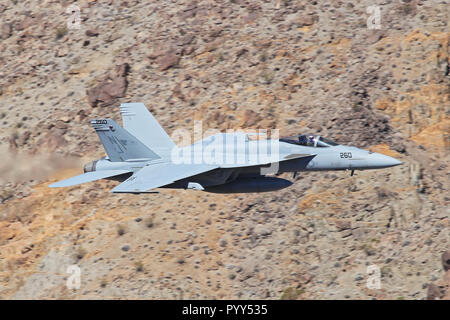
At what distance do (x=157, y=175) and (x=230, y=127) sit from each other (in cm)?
900

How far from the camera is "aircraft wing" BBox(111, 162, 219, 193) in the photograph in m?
24.0

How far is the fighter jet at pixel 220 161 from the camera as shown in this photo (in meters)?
25.5

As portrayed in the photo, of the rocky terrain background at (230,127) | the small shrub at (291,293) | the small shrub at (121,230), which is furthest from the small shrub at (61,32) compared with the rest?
the small shrub at (291,293)

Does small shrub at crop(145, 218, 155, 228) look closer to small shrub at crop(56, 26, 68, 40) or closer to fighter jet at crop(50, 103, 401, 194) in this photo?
fighter jet at crop(50, 103, 401, 194)

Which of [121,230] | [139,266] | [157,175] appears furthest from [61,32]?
[157,175]

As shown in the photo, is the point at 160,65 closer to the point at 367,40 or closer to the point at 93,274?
the point at 367,40

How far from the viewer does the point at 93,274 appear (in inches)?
1147

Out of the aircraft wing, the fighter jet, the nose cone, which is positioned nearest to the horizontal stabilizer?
the fighter jet

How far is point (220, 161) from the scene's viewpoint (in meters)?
25.9

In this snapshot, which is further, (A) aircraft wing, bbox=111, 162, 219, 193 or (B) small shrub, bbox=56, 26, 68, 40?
(B) small shrub, bbox=56, 26, 68, 40

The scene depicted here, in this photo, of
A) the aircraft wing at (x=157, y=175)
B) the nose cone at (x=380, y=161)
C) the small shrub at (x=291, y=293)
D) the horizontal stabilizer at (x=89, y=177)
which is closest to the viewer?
the aircraft wing at (x=157, y=175)

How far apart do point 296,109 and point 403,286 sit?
396 inches

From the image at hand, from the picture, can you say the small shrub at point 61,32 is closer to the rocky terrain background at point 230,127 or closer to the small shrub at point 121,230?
the rocky terrain background at point 230,127

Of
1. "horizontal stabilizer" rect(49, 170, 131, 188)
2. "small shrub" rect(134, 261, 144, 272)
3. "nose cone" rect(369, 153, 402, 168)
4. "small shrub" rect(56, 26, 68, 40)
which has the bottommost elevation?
"small shrub" rect(134, 261, 144, 272)
